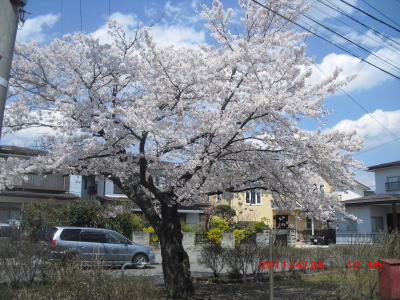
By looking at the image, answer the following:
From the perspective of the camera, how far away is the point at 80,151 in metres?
8.90

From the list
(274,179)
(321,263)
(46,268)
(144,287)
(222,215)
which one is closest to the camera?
(144,287)

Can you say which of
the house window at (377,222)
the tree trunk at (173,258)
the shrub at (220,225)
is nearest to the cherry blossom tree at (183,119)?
the tree trunk at (173,258)

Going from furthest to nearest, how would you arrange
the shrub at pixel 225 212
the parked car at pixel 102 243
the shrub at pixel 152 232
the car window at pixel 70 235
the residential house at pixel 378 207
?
1. the shrub at pixel 225 212
2. the residential house at pixel 378 207
3. the shrub at pixel 152 232
4. the car window at pixel 70 235
5. the parked car at pixel 102 243

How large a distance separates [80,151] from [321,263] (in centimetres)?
899

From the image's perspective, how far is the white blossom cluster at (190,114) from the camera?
852cm

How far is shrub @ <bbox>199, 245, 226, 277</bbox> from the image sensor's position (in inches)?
515

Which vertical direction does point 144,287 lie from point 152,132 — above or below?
below

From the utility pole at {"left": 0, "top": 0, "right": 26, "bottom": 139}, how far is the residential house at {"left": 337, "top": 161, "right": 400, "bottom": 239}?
28.7 meters

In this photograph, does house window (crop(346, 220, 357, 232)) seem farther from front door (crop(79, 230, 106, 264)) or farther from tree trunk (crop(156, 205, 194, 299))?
tree trunk (crop(156, 205, 194, 299))

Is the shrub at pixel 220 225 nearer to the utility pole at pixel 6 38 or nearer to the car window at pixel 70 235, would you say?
the car window at pixel 70 235

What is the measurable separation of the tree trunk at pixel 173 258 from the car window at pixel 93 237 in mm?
7406

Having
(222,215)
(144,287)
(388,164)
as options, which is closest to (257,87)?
(144,287)

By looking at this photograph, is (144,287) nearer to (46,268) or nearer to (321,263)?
(46,268)

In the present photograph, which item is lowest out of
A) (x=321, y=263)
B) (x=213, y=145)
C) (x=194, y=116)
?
(x=321, y=263)
